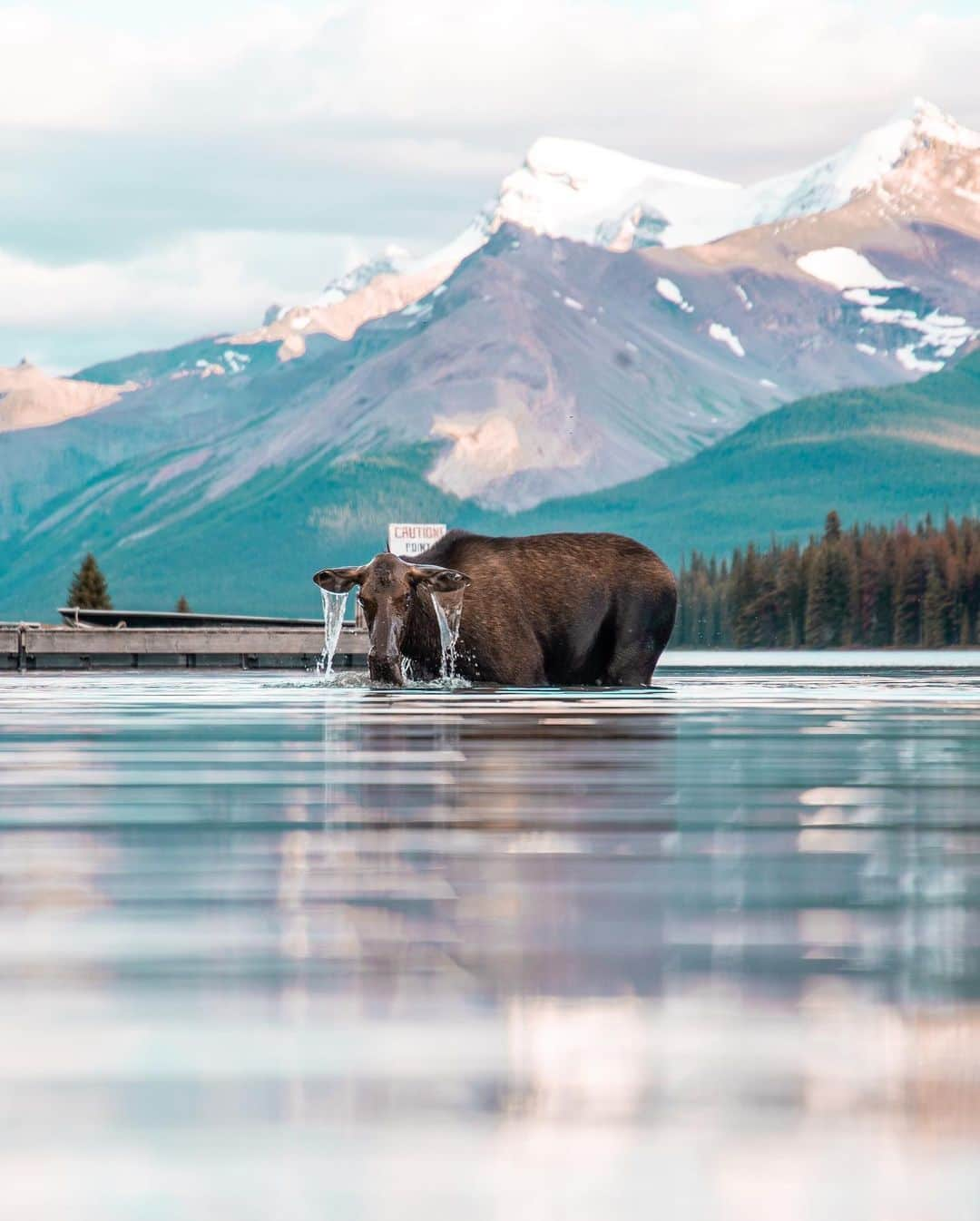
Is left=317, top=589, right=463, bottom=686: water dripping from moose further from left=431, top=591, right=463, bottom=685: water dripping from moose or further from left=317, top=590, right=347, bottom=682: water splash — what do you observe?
left=317, top=590, right=347, bottom=682: water splash

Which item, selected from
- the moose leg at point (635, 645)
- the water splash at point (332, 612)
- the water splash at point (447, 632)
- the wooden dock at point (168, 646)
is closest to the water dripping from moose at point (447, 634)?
the water splash at point (447, 632)

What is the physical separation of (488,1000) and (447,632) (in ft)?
90.4

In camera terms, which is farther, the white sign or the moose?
the white sign

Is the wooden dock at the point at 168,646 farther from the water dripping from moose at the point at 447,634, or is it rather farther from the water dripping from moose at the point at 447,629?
the water dripping from moose at the point at 447,629

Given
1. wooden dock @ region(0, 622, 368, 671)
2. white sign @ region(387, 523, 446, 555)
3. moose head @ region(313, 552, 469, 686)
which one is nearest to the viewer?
moose head @ region(313, 552, 469, 686)

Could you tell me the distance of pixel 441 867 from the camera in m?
11.2

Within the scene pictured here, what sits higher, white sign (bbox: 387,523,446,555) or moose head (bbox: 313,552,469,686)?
white sign (bbox: 387,523,446,555)

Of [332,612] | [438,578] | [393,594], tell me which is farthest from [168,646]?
[438,578]

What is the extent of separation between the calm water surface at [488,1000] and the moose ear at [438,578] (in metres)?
16.9

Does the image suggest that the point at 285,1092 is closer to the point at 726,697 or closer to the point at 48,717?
the point at 48,717

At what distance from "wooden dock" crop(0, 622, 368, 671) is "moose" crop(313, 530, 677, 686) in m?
24.3

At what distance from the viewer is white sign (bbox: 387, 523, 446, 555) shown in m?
59.2

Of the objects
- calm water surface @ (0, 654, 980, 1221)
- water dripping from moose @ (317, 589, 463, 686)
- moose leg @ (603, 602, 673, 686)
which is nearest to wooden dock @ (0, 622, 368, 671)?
moose leg @ (603, 602, 673, 686)

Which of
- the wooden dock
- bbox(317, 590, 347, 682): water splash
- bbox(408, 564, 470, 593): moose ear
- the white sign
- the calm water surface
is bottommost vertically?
the calm water surface
